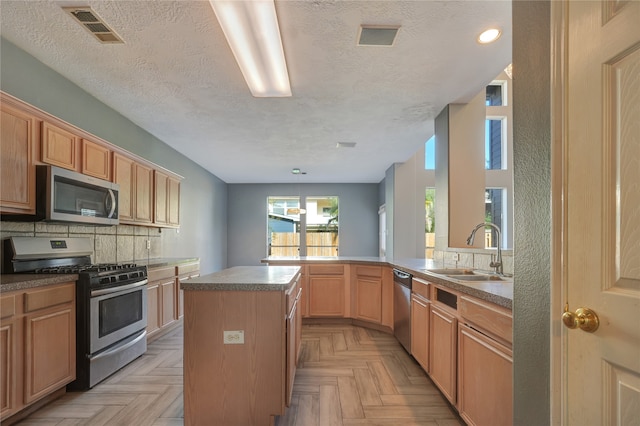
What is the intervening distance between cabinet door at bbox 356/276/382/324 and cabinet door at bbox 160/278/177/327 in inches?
90.2

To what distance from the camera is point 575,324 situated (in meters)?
0.92

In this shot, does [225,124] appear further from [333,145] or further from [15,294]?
[15,294]

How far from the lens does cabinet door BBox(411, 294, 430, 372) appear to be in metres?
2.39

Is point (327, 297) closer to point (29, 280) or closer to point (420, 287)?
point (420, 287)

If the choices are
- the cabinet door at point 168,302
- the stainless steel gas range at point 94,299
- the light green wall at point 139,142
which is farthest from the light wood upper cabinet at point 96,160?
the cabinet door at point 168,302

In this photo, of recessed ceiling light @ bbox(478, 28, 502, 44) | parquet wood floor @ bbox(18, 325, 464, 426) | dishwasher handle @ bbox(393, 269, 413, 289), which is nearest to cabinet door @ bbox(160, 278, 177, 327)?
parquet wood floor @ bbox(18, 325, 464, 426)

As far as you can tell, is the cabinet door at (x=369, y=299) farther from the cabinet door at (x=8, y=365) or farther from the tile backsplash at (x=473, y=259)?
the cabinet door at (x=8, y=365)

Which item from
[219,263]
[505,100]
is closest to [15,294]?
[219,263]

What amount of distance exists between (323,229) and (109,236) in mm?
5116

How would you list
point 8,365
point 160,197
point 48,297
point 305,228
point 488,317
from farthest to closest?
1. point 305,228
2. point 160,197
3. point 48,297
4. point 8,365
5. point 488,317

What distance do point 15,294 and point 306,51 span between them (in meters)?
2.42

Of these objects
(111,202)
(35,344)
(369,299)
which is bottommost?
(369,299)

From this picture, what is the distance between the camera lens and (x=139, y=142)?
374 centimetres

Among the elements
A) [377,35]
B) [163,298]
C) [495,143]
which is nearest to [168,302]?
[163,298]
